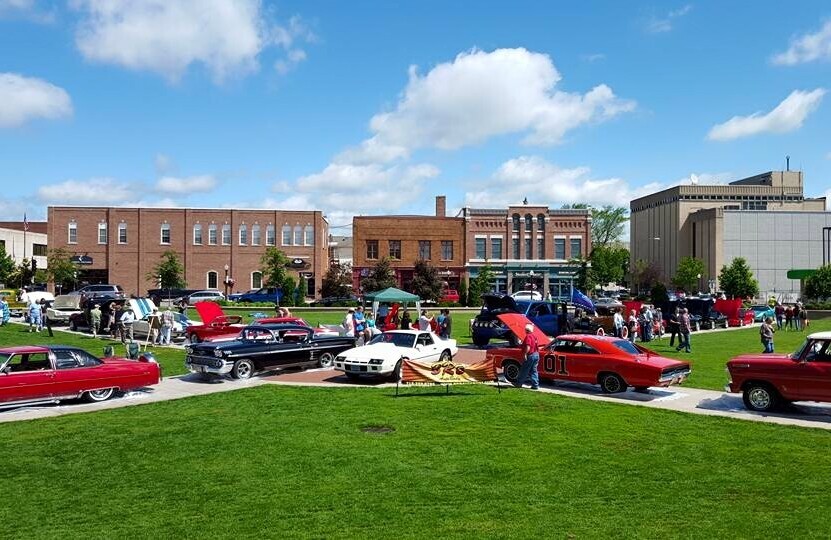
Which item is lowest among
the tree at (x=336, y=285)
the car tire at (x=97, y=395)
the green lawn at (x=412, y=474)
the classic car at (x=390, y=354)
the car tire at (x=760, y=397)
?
the green lawn at (x=412, y=474)

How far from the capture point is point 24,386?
48.4 ft

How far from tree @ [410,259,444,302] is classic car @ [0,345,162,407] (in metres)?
47.8

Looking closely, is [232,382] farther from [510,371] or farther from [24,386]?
[510,371]

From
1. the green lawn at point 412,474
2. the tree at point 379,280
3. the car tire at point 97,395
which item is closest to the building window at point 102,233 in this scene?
the tree at point 379,280

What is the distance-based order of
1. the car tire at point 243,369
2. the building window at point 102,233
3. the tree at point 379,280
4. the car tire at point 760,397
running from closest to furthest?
1. the car tire at point 760,397
2. the car tire at point 243,369
3. the tree at point 379,280
4. the building window at point 102,233

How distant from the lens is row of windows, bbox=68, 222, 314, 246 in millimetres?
71681

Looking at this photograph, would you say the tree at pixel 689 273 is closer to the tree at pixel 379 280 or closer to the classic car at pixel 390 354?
the tree at pixel 379 280

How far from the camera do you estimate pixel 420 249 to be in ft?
244

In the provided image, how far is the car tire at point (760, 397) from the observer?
14703mm

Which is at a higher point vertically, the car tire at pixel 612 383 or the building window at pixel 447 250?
the building window at pixel 447 250

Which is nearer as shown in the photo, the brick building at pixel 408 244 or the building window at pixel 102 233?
the building window at pixel 102 233

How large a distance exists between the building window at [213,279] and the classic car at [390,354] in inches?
2188

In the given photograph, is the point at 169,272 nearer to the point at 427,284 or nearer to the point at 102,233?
the point at 102,233

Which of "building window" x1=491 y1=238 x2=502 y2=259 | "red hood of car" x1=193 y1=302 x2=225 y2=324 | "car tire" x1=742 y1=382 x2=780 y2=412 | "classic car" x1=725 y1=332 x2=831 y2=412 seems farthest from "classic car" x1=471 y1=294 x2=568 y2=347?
"building window" x1=491 y1=238 x2=502 y2=259
